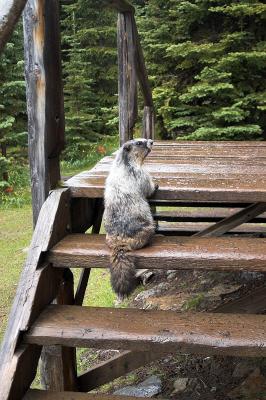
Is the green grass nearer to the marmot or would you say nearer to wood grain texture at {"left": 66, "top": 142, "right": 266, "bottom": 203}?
wood grain texture at {"left": 66, "top": 142, "right": 266, "bottom": 203}

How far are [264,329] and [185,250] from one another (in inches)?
23.4

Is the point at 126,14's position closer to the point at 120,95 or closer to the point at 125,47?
the point at 125,47

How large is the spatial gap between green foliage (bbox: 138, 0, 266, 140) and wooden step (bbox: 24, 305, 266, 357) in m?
7.23

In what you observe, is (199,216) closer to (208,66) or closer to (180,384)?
(180,384)

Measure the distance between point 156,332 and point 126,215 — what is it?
2.53 feet

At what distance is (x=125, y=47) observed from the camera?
4.99m

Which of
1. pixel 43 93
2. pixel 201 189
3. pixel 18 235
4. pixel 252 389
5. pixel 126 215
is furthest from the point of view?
pixel 18 235

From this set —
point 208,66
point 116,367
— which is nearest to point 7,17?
point 116,367

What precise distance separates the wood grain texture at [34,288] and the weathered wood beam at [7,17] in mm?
1159

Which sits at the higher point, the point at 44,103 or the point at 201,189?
the point at 44,103

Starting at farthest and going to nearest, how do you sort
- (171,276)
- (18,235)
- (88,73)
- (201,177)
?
(88,73) < (18,235) < (171,276) < (201,177)

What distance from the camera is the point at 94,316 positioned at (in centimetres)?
251

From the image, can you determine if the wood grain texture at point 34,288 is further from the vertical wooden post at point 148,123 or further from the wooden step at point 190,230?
the vertical wooden post at point 148,123

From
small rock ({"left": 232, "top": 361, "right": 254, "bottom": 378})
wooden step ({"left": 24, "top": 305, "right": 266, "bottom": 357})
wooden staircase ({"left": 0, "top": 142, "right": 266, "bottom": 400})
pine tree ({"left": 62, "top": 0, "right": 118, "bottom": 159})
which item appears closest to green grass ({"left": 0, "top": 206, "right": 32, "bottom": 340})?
small rock ({"left": 232, "top": 361, "right": 254, "bottom": 378})
